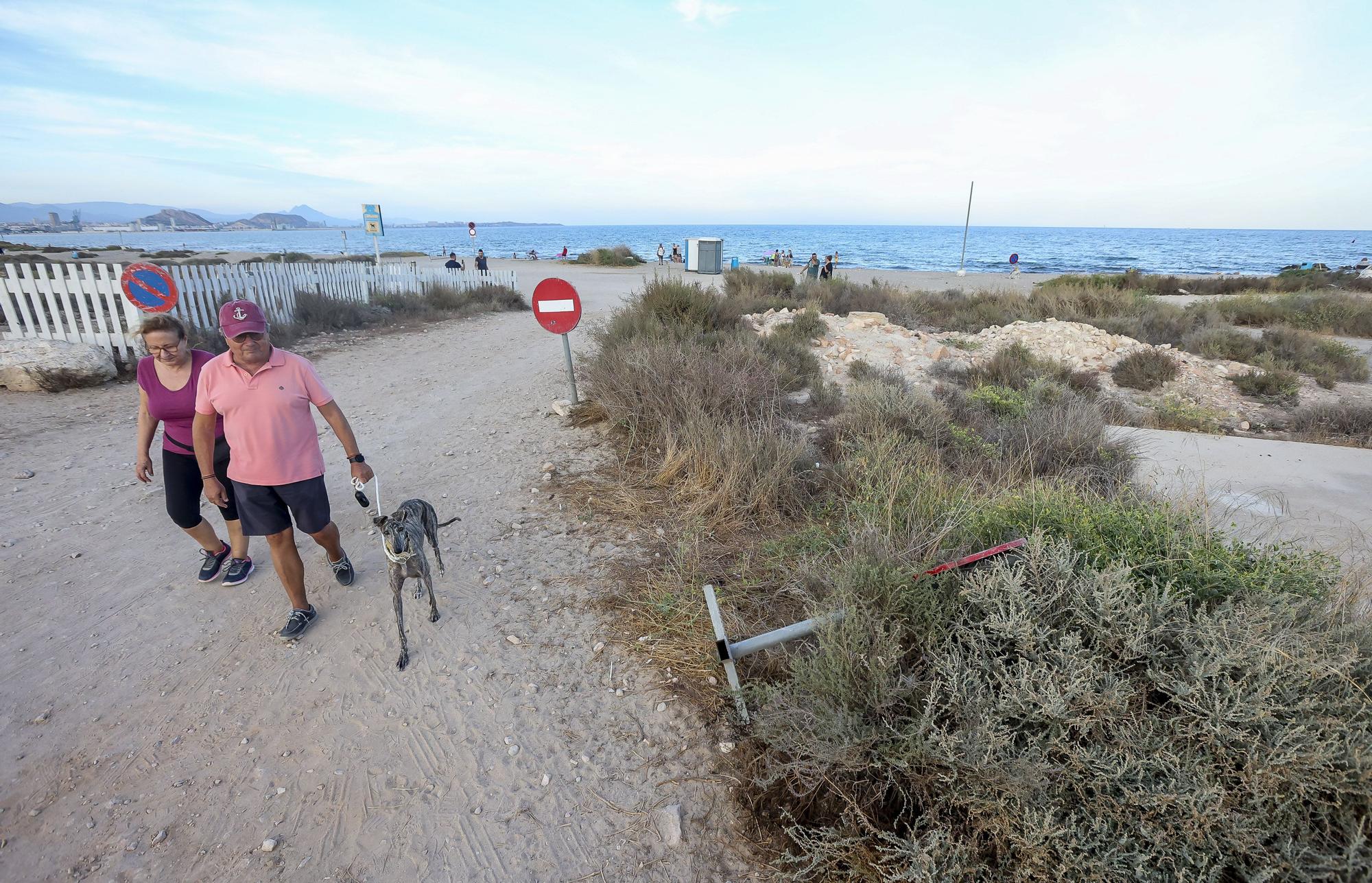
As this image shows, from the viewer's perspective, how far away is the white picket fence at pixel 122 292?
8.01 metres

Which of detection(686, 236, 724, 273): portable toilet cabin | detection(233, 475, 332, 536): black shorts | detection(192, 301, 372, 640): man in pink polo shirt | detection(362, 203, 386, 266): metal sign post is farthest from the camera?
detection(686, 236, 724, 273): portable toilet cabin

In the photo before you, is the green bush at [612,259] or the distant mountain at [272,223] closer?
the green bush at [612,259]

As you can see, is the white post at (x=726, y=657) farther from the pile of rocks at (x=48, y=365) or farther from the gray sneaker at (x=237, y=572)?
the pile of rocks at (x=48, y=365)

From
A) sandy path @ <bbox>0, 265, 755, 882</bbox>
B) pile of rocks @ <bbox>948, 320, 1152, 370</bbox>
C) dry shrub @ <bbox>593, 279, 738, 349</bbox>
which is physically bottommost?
sandy path @ <bbox>0, 265, 755, 882</bbox>

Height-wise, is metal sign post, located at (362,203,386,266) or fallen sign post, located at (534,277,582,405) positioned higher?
metal sign post, located at (362,203,386,266)

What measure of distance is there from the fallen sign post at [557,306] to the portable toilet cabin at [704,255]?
21.7 meters

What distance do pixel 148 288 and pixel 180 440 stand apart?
397 cm

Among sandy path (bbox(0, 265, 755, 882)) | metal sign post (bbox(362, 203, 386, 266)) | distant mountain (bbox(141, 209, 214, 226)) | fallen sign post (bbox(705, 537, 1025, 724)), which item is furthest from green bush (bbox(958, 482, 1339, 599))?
distant mountain (bbox(141, 209, 214, 226))

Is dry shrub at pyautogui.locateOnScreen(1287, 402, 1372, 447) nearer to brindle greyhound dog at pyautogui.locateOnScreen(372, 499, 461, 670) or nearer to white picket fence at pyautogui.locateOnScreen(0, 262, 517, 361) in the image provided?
brindle greyhound dog at pyautogui.locateOnScreen(372, 499, 461, 670)

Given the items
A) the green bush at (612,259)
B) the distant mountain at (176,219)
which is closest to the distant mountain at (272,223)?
the distant mountain at (176,219)

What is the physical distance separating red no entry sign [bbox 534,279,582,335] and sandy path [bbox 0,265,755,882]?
2.69m

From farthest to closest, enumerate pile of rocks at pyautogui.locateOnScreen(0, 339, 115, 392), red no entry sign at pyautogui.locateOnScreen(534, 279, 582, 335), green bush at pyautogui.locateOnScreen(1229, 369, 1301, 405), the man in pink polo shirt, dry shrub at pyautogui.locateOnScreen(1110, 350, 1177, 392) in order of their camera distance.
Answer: dry shrub at pyautogui.locateOnScreen(1110, 350, 1177, 392)
green bush at pyautogui.locateOnScreen(1229, 369, 1301, 405)
pile of rocks at pyautogui.locateOnScreen(0, 339, 115, 392)
red no entry sign at pyautogui.locateOnScreen(534, 279, 582, 335)
the man in pink polo shirt

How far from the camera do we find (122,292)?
322 inches

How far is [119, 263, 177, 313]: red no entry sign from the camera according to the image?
229 inches
